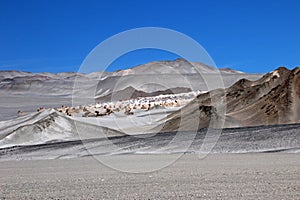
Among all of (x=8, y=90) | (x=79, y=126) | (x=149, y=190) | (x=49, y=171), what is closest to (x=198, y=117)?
(x=79, y=126)

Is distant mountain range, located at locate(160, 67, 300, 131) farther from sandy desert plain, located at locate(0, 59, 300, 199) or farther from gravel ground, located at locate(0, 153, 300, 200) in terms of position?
gravel ground, located at locate(0, 153, 300, 200)

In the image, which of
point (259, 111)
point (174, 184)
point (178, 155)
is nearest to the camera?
point (174, 184)

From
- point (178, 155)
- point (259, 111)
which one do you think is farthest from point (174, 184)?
point (259, 111)

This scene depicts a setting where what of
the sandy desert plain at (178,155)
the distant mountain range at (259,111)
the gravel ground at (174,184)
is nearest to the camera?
the gravel ground at (174,184)

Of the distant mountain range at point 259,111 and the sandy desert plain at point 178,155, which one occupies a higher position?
the distant mountain range at point 259,111

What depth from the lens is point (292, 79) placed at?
28.3 m

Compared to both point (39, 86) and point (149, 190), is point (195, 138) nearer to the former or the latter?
point (149, 190)

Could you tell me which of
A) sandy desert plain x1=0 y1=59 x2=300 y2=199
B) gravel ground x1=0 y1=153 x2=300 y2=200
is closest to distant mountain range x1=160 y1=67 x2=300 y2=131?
sandy desert plain x1=0 y1=59 x2=300 y2=199

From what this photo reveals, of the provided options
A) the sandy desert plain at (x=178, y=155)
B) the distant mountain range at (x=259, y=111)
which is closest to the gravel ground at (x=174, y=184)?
the sandy desert plain at (x=178, y=155)

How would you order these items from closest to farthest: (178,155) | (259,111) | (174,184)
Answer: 1. (174,184)
2. (178,155)
3. (259,111)

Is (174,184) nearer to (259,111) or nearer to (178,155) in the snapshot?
(178,155)

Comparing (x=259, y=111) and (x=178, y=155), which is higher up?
(x=259, y=111)

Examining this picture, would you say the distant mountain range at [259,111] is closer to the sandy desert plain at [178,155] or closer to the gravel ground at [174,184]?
the sandy desert plain at [178,155]

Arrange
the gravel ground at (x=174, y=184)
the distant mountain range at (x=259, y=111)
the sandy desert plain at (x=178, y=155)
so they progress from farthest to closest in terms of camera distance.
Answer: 1. the distant mountain range at (x=259, y=111)
2. the sandy desert plain at (x=178, y=155)
3. the gravel ground at (x=174, y=184)
